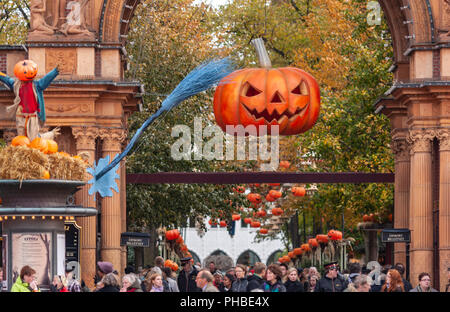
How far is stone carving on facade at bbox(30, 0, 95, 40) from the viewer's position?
2736cm

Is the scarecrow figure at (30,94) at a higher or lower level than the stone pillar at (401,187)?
higher

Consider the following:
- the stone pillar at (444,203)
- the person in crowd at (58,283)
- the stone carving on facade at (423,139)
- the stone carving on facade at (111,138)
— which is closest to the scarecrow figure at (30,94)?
the person in crowd at (58,283)

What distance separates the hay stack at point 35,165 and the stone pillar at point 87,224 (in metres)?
8.15

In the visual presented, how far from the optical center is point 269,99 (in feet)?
87.7

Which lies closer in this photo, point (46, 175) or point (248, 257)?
point (46, 175)

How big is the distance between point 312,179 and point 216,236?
234 ft

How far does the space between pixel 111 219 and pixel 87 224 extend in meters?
0.76

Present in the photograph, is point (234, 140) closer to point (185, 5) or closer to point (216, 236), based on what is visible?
point (185, 5)

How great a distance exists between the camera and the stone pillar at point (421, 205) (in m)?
27.4

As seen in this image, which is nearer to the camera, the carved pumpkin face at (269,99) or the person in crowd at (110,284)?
the person in crowd at (110,284)

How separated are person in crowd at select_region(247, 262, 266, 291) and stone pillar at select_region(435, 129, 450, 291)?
1046 cm

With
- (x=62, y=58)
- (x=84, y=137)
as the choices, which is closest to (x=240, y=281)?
(x=84, y=137)

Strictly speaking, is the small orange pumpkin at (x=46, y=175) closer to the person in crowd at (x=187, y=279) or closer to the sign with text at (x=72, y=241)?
the person in crowd at (x=187, y=279)

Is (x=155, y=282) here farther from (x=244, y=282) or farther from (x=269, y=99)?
(x=269, y=99)
